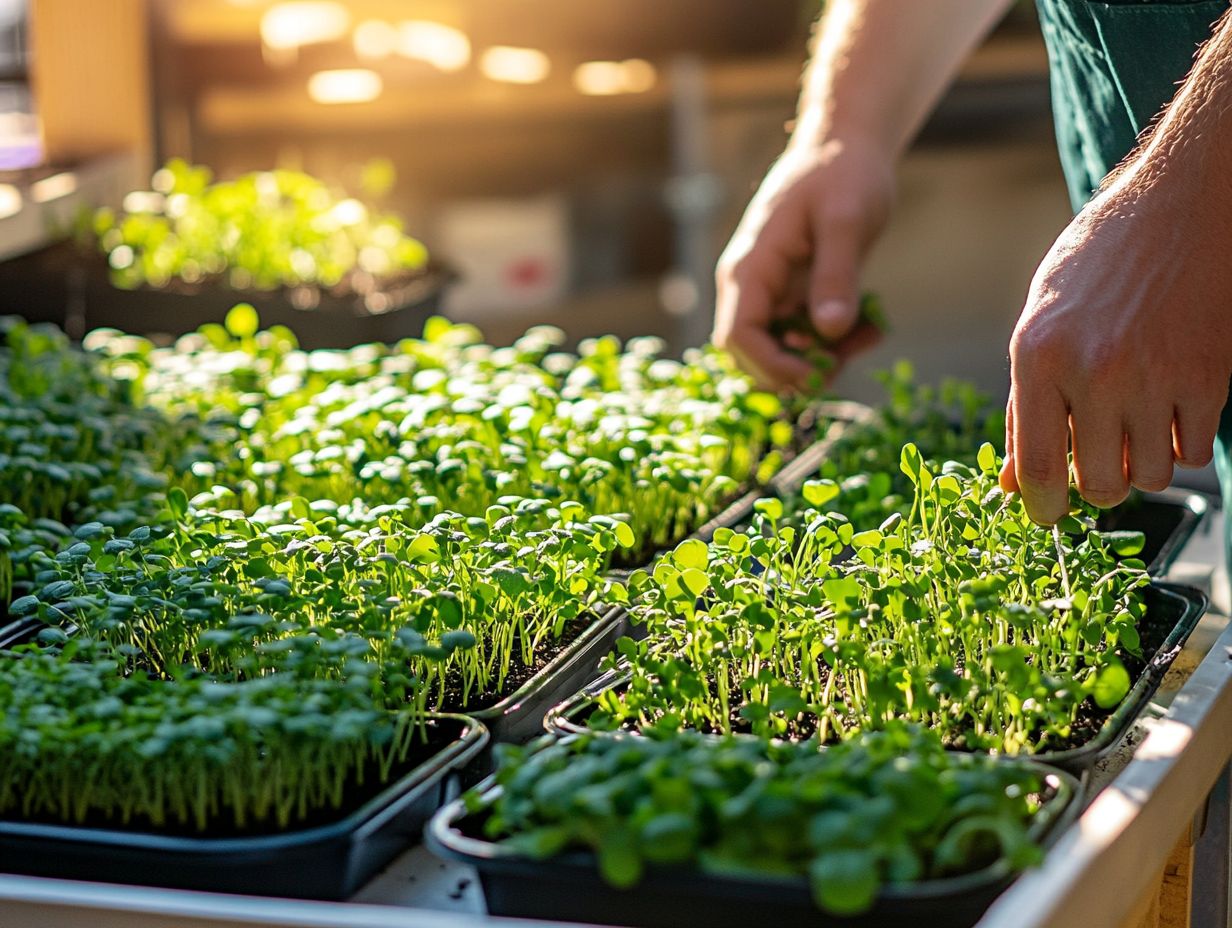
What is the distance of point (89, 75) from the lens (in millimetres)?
2904

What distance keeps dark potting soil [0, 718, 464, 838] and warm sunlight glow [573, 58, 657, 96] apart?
9.31 ft

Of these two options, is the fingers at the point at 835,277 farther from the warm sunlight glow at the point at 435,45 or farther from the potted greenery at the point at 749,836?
the warm sunlight glow at the point at 435,45

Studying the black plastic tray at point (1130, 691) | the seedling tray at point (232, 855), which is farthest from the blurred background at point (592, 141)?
the seedling tray at point (232, 855)

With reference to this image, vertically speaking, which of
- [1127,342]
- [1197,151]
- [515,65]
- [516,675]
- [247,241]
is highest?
[515,65]

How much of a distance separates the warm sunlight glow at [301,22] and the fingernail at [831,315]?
2157 millimetres

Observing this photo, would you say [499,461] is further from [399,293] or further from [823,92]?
[399,293]

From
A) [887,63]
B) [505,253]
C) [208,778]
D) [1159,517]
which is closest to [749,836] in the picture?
[208,778]

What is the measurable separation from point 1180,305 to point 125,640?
90cm

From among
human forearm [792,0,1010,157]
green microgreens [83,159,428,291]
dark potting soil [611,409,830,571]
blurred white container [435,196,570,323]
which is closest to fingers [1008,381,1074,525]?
dark potting soil [611,409,830,571]

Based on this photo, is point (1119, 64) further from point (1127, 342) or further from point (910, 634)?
point (910, 634)

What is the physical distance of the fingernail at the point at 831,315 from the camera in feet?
5.81

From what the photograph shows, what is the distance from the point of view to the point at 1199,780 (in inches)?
42.4

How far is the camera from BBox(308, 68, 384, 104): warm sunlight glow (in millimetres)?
3568

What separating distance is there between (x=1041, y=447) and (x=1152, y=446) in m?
0.08
